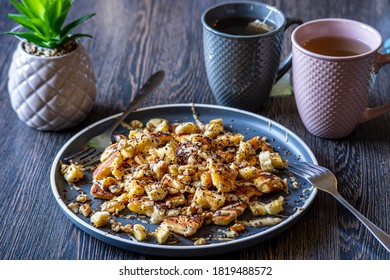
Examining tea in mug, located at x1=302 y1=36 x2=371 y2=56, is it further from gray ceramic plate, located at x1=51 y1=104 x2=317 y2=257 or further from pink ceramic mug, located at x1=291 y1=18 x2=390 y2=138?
gray ceramic plate, located at x1=51 y1=104 x2=317 y2=257

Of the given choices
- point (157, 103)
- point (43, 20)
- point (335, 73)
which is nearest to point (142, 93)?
point (157, 103)

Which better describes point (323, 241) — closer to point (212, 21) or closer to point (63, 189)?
point (63, 189)

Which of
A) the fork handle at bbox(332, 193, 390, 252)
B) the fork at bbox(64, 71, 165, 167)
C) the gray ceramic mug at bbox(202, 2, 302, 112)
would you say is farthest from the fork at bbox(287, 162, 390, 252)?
the fork at bbox(64, 71, 165, 167)

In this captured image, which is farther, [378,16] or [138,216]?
[378,16]

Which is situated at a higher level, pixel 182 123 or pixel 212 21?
pixel 212 21

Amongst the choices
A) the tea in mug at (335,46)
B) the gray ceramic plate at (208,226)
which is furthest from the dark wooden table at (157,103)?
the tea in mug at (335,46)

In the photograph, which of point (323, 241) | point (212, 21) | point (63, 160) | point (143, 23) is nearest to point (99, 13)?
point (143, 23)

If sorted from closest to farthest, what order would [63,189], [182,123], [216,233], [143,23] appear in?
[216,233]
[63,189]
[182,123]
[143,23]
